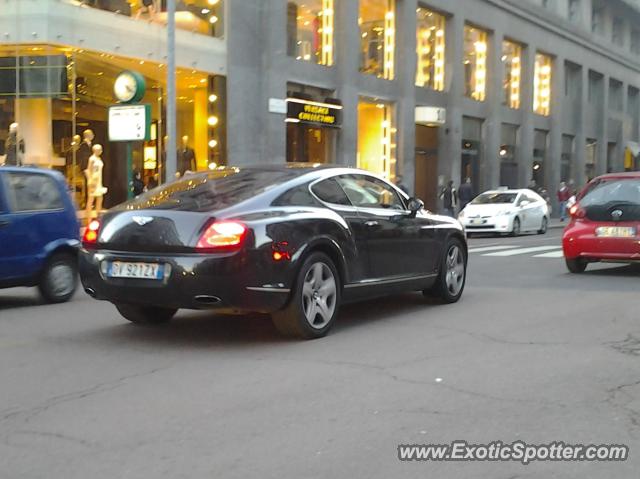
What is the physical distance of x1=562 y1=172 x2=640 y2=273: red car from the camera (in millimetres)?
12242

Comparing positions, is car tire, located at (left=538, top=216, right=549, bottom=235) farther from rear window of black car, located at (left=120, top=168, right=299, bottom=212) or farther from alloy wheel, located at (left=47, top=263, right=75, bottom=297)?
rear window of black car, located at (left=120, top=168, right=299, bottom=212)

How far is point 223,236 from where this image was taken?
6684mm

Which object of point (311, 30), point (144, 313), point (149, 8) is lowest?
point (144, 313)

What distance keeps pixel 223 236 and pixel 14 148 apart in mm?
14571

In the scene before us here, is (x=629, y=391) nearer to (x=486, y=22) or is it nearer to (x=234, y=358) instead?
(x=234, y=358)

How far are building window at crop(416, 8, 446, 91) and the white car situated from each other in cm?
837

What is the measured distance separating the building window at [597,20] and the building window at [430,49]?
19.4 m

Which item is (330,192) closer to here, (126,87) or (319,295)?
(319,295)

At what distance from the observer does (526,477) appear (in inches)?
155

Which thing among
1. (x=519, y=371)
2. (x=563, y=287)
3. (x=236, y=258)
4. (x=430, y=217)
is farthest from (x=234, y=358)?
(x=563, y=287)

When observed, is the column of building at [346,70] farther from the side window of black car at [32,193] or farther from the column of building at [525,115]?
the side window of black car at [32,193]

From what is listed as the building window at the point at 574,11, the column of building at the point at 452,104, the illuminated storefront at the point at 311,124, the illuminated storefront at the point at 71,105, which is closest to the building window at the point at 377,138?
the illuminated storefront at the point at 311,124

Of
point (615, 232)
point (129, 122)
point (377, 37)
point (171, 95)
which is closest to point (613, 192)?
point (615, 232)

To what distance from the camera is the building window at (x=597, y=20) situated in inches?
2010
